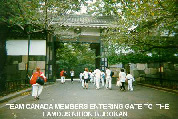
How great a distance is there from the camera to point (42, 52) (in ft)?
60.0

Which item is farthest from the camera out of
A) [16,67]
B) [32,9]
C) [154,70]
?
[16,67]

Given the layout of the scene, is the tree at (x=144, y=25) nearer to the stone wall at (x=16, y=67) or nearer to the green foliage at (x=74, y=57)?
the stone wall at (x=16, y=67)

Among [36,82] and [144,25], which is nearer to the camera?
[36,82]

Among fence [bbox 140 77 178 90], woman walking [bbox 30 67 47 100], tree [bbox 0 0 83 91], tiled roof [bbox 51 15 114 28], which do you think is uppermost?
tiled roof [bbox 51 15 114 28]

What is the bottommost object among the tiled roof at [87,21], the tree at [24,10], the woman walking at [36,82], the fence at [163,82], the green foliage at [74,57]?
the fence at [163,82]

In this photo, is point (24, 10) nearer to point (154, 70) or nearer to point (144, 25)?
point (144, 25)

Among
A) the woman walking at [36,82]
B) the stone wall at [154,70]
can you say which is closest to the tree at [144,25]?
the stone wall at [154,70]

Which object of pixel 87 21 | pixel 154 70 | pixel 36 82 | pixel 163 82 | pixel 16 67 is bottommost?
pixel 163 82

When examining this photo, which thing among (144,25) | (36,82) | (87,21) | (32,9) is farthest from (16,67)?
(144,25)

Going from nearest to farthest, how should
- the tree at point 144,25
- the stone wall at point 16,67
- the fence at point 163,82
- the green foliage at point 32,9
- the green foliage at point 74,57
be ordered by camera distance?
the tree at point 144,25
the green foliage at point 32,9
the fence at point 163,82
the stone wall at point 16,67
the green foliage at point 74,57

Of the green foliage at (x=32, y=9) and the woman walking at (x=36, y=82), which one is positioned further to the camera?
the green foliage at (x=32, y=9)

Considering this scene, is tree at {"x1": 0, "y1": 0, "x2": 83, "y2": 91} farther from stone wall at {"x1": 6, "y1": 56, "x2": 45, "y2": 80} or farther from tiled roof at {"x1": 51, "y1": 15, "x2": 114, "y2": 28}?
stone wall at {"x1": 6, "y1": 56, "x2": 45, "y2": 80}

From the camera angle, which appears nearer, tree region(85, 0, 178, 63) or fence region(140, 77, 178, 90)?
tree region(85, 0, 178, 63)

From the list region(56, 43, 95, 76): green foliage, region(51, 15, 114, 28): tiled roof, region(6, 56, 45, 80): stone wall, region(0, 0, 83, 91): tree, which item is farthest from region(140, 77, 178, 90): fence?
region(56, 43, 95, 76): green foliage
